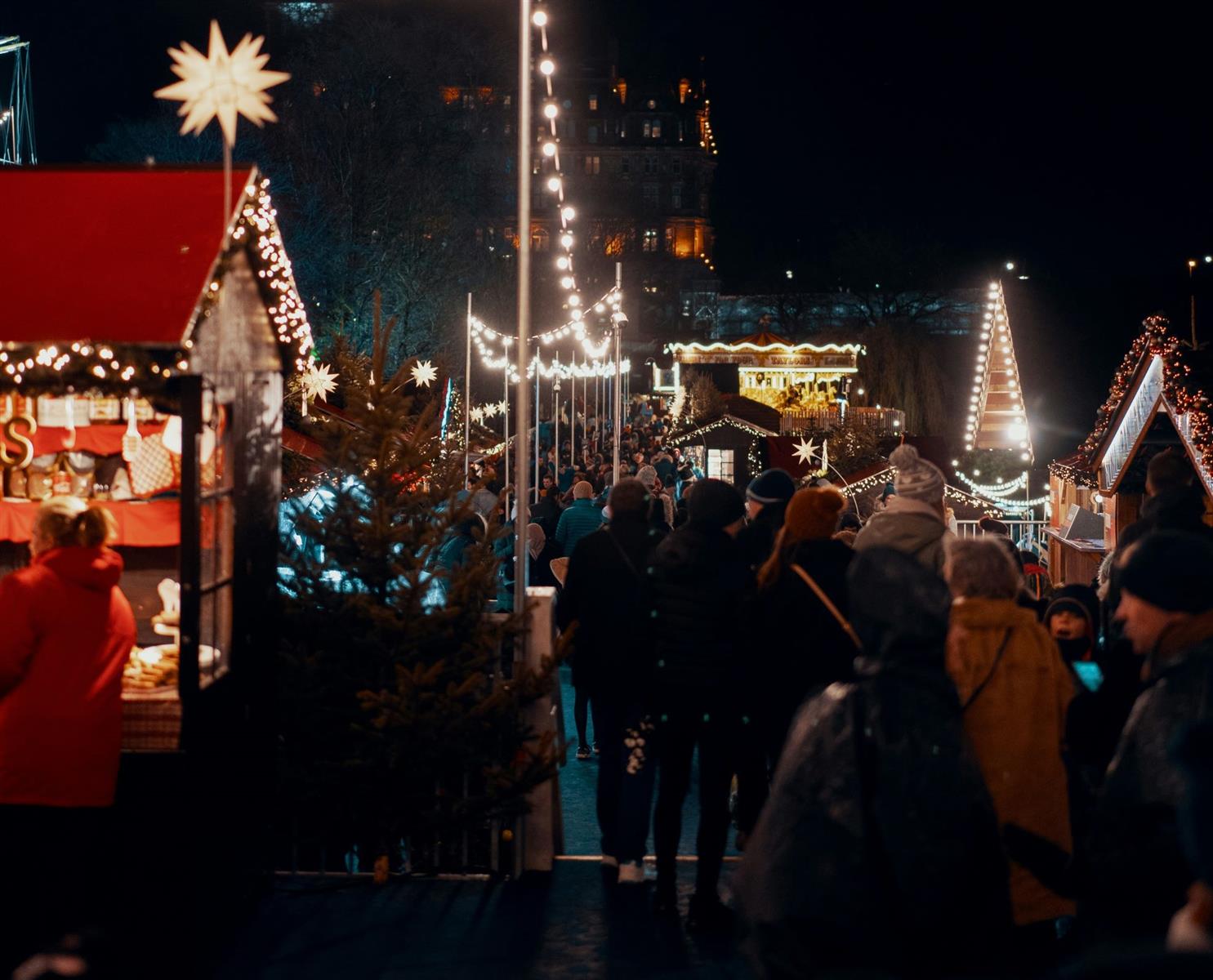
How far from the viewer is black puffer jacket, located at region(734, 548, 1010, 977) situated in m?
2.79

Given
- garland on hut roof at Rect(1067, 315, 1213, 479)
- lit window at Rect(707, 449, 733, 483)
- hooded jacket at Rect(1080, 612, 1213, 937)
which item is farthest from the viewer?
lit window at Rect(707, 449, 733, 483)

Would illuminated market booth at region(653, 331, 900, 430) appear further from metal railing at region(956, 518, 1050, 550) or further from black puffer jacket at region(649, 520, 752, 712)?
black puffer jacket at region(649, 520, 752, 712)

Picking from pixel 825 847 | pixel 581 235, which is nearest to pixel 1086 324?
pixel 825 847

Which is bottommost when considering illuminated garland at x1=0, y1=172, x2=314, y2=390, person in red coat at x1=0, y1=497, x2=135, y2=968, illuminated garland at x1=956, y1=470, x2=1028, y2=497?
person in red coat at x1=0, y1=497, x2=135, y2=968

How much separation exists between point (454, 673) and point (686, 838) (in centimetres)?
181

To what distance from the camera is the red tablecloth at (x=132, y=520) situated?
6980 mm

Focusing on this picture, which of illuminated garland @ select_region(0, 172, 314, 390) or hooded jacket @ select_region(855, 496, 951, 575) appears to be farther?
hooded jacket @ select_region(855, 496, 951, 575)

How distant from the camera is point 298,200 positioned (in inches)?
1407

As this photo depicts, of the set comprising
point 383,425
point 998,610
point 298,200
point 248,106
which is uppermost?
point 298,200

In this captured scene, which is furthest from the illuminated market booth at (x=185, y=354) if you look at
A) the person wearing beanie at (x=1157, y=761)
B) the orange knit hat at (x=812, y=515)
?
the person wearing beanie at (x=1157, y=761)

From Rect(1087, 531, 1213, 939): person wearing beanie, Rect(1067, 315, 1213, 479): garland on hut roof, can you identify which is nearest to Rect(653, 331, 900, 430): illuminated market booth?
Rect(1067, 315, 1213, 479): garland on hut roof

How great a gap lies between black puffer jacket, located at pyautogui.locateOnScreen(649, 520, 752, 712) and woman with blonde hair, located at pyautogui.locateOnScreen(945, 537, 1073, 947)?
1.46 m

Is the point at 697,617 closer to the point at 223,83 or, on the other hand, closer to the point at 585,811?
the point at 585,811

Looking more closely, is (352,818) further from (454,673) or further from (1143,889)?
(1143,889)
